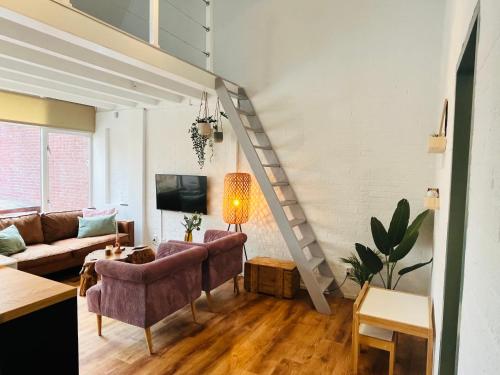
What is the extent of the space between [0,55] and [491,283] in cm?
406

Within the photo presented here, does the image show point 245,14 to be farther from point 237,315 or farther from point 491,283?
point 491,283

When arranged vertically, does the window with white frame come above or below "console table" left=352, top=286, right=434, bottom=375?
above

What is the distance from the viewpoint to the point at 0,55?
10.3ft

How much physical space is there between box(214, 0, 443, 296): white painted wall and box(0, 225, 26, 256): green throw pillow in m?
3.05

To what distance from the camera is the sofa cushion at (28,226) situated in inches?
179

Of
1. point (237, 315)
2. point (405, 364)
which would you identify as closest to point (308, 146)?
point (237, 315)

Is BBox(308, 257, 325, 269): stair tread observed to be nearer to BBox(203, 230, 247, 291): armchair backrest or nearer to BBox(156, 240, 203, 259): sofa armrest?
BBox(203, 230, 247, 291): armchair backrest

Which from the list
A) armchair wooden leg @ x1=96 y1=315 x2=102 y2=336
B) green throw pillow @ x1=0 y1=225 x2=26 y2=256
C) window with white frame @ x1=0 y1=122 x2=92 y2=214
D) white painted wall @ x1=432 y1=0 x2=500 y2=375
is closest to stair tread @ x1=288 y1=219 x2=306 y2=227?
armchair wooden leg @ x1=96 y1=315 x2=102 y2=336

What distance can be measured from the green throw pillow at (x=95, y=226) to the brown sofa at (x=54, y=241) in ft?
0.35

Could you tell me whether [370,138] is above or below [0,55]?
below

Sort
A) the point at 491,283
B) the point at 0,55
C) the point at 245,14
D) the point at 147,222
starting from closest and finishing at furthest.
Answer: the point at 491,283 < the point at 0,55 < the point at 245,14 < the point at 147,222

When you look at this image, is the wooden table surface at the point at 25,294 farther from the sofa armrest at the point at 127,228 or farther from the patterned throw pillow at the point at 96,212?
the patterned throw pillow at the point at 96,212

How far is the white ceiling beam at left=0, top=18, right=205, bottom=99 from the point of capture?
273 centimetres

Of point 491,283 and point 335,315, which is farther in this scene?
point 335,315
